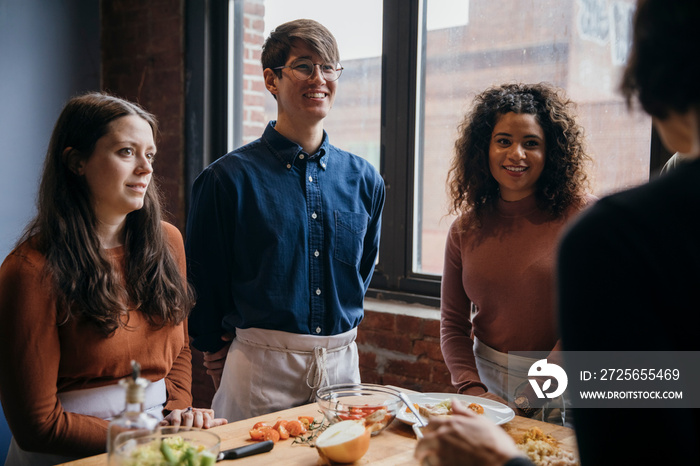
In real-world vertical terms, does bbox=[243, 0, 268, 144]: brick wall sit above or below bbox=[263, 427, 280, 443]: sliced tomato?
above

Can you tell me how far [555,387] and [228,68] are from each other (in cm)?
251

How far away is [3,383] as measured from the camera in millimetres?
1540

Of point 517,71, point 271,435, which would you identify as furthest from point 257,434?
point 517,71

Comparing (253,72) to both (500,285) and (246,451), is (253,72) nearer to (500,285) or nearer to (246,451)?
(500,285)

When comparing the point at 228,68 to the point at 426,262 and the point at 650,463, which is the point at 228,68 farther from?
the point at 650,463

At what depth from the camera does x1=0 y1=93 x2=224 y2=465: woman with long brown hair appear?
152cm

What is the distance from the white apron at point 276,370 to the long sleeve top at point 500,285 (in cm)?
42

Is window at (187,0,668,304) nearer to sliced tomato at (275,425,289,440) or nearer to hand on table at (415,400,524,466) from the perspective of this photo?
sliced tomato at (275,425,289,440)

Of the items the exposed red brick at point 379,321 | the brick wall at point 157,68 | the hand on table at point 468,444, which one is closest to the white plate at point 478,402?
A: the hand on table at point 468,444

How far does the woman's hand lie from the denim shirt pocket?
2.21 ft

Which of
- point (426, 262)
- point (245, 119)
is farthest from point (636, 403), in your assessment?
point (245, 119)

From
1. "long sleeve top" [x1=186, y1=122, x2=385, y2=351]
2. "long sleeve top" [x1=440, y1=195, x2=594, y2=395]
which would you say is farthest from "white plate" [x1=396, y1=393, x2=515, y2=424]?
"long sleeve top" [x1=186, y1=122, x2=385, y2=351]

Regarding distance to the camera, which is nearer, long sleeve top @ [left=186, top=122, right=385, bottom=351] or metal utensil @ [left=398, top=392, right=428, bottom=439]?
metal utensil @ [left=398, top=392, right=428, bottom=439]

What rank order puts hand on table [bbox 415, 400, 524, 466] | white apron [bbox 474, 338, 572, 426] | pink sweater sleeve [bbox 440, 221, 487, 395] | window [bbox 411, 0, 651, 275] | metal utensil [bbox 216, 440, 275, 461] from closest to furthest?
hand on table [bbox 415, 400, 524, 466] < metal utensil [bbox 216, 440, 275, 461] < white apron [bbox 474, 338, 572, 426] < pink sweater sleeve [bbox 440, 221, 487, 395] < window [bbox 411, 0, 651, 275]
